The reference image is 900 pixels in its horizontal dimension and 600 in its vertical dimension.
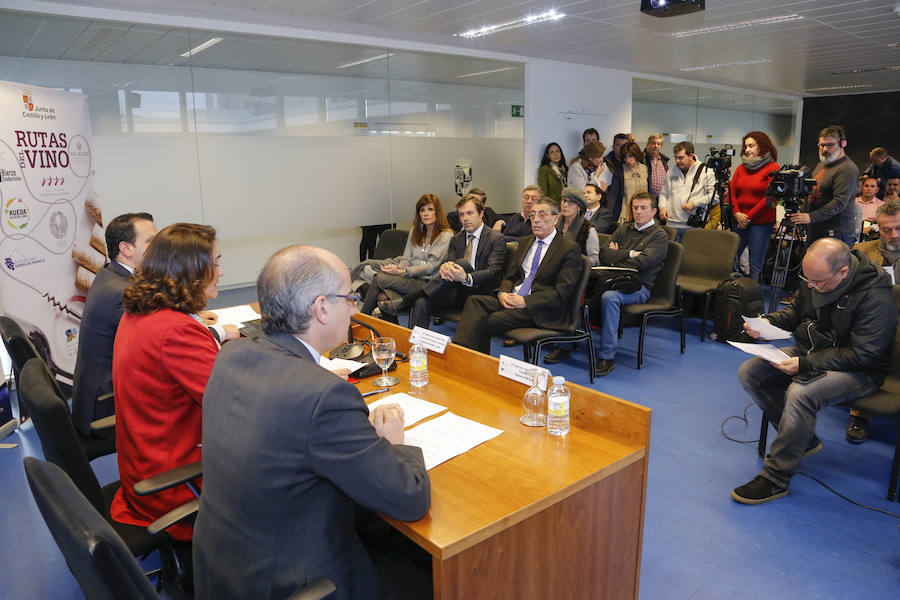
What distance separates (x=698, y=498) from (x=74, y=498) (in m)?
2.47

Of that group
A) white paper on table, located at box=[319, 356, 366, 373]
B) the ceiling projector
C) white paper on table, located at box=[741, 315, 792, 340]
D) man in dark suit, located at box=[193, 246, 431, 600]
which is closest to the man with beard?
white paper on table, located at box=[741, 315, 792, 340]

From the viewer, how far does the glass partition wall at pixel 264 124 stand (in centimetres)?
489

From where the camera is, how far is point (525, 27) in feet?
20.5

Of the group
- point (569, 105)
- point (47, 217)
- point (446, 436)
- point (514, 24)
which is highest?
point (514, 24)

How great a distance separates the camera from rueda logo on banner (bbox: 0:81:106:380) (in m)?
3.54

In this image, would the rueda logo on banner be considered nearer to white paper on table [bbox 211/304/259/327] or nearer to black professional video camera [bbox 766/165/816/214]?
white paper on table [bbox 211/304/259/327]

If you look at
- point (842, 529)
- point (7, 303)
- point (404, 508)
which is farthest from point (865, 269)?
point (7, 303)

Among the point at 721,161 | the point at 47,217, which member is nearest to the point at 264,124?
the point at 47,217

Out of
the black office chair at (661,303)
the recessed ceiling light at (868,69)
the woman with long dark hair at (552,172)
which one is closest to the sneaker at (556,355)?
the black office chair at (661,303)

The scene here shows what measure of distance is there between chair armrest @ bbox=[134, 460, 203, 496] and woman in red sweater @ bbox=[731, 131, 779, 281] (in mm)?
5331

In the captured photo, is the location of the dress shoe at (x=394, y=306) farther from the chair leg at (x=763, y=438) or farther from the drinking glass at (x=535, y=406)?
the drinking glass at (x=535, y=406)

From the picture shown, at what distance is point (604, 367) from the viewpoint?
4.27 meters

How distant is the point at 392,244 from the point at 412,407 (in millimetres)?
3744

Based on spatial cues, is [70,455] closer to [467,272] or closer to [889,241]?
[467,272]
